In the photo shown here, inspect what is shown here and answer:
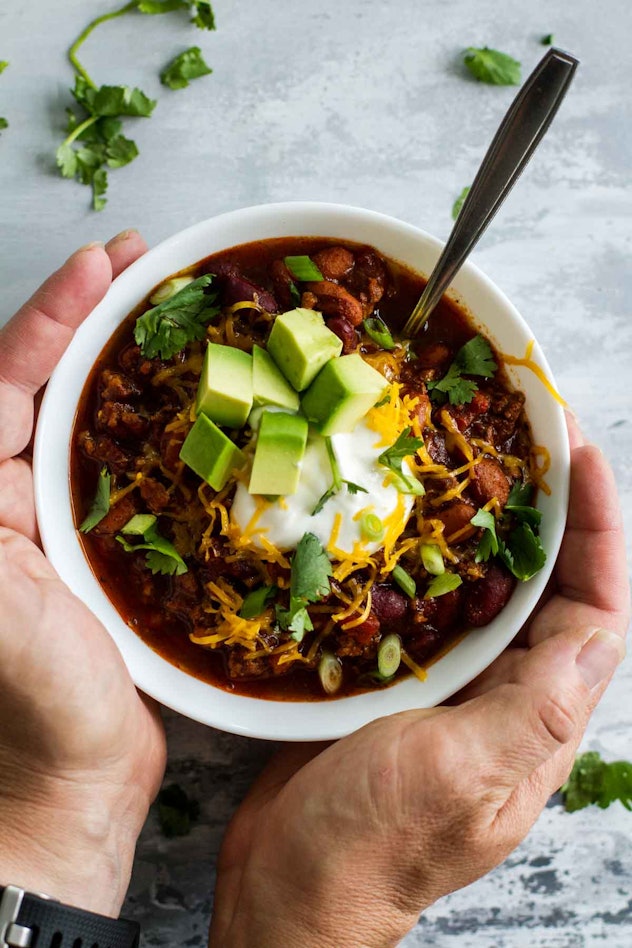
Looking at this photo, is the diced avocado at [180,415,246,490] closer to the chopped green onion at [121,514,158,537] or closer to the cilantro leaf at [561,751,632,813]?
the chopped green onion at [121,514,158,537]

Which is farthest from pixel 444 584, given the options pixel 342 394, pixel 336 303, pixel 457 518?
pixel 336 303

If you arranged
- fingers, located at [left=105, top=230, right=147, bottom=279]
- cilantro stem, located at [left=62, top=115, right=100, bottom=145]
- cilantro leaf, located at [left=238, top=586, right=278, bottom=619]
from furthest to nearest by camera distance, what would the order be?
cilantro stem, located at [left=62, top=115, right=100, bottom=145] < fingers, located at [left=105, top=230, right=147, bottom=279] < cilantro leaf, located at [left=238, top=586, right=278, bottom=619]

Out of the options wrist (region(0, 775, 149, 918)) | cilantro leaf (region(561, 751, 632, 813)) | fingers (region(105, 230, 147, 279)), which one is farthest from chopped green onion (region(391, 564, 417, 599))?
fingers (region(105, 230, 147, 279))

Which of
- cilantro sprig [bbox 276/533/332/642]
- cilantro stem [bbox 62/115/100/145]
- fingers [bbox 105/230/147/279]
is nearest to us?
cilantro sprig [bbox 276/533/332/642]

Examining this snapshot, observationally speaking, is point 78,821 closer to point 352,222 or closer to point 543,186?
point 352,222

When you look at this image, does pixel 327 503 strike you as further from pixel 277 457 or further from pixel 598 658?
pixel 598 658

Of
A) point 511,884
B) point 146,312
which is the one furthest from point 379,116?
point 511,884

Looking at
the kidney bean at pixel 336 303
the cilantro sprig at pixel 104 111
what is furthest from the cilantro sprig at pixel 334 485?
the cilantro sprig at pixel 104 111
